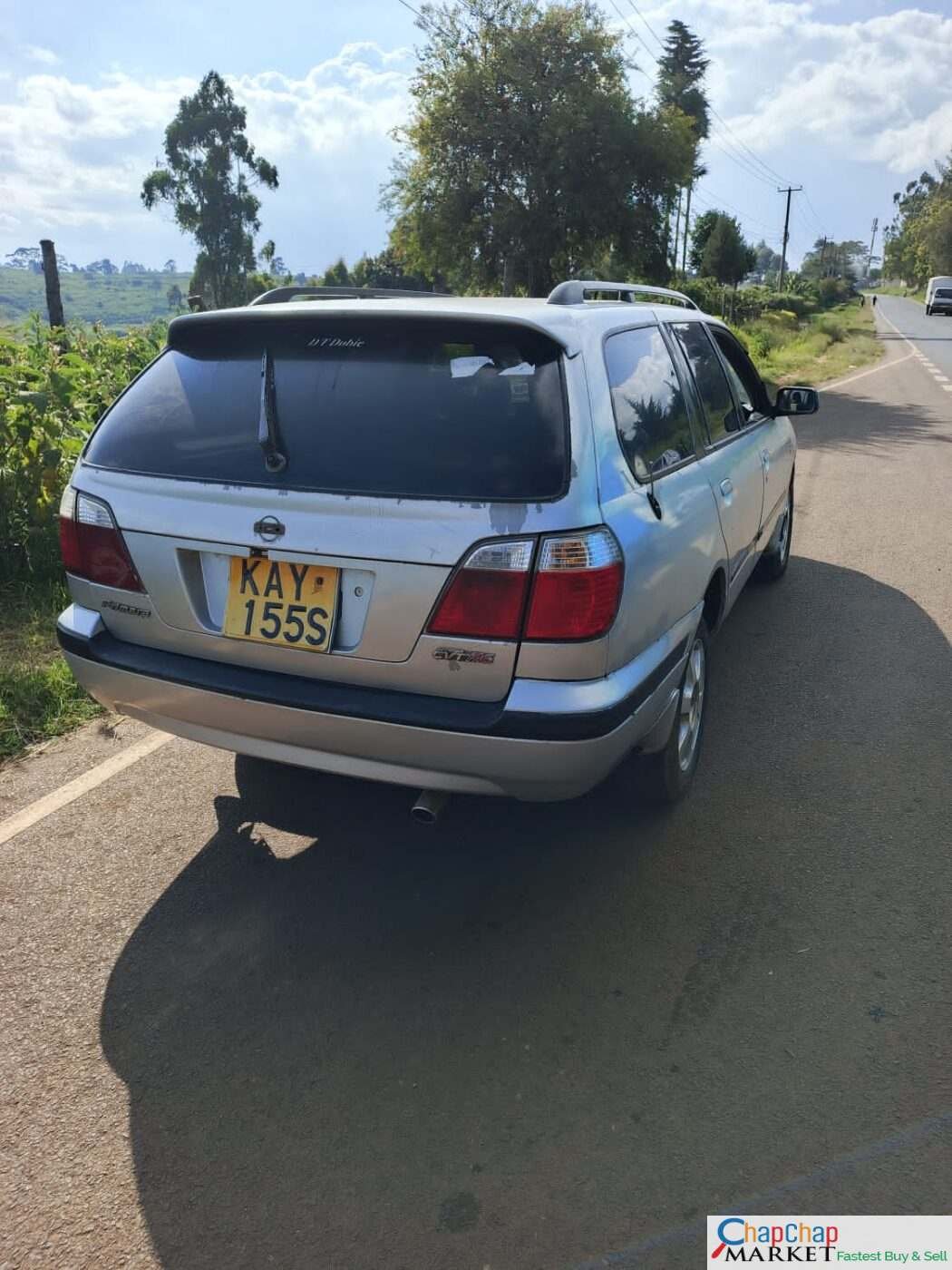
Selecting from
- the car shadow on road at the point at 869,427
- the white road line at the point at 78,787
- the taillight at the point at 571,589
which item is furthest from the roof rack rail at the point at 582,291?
the car shadow on road at the point at 869,427

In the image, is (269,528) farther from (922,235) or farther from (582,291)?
(922,235)

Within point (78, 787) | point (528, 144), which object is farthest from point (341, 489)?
point (528, 144)

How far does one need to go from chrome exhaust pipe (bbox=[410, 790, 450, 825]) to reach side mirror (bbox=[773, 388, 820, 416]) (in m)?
3.58

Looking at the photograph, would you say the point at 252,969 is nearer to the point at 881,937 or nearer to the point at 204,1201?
the point at 204,1201

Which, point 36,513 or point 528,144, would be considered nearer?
point 36,513

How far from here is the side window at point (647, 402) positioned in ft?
9.59

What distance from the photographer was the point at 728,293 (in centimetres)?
4678

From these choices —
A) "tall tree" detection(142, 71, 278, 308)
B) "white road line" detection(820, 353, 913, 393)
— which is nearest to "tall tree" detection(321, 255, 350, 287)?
"tall tree" detection(142, 71, 278, 308)

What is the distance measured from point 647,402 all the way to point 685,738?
123 centimetres

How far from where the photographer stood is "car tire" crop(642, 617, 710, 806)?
333 cm

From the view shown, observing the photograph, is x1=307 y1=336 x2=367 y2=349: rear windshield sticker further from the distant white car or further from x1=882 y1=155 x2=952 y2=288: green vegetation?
x1=882 y1=155 x2=952 y2=288: green vegetation

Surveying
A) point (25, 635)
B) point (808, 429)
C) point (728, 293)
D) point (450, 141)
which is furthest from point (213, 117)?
point (25, 635)

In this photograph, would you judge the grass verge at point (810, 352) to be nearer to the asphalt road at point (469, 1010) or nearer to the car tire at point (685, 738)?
the car tire at point (685, 738)

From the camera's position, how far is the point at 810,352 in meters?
28.9
